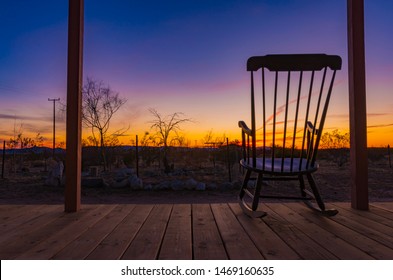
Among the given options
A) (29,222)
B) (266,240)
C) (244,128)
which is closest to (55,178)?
(29,222)

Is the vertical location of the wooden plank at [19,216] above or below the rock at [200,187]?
above

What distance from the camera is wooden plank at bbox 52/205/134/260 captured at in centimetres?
112

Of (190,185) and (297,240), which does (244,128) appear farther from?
(190,185)

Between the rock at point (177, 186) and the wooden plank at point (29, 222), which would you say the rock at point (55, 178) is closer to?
the rock at point (177, 186)

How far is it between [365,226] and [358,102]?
0.91 metres

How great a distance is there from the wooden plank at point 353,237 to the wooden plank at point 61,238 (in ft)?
4.24

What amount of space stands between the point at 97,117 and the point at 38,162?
7.01 metres

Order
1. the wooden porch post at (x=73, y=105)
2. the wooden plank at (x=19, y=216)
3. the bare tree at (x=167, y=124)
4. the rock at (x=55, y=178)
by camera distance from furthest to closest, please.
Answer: the bare tree at (x=167, y=124), the rock at (x=55, y=178), the wooden porch post at (x=73, y=105), the wooden plank at (x=19, y=216)

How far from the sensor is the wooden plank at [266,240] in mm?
1103

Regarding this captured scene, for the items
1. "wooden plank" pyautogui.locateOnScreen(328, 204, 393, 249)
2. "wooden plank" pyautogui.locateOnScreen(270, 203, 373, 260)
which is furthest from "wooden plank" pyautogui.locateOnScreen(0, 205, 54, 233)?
"wooden plank" pyautogui.locateOnScreen(328, 204, 393, 249)

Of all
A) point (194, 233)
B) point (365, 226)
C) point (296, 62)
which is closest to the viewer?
point (194, 233)

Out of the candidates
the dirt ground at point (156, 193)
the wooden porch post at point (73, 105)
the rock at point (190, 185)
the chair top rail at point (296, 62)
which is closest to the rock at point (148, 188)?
the dirt ground at point (156, 193)

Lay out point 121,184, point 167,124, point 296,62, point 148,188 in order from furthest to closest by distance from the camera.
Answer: point 167,124, point 121,184, point 148,188, point 296,62

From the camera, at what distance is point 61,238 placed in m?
1.35
